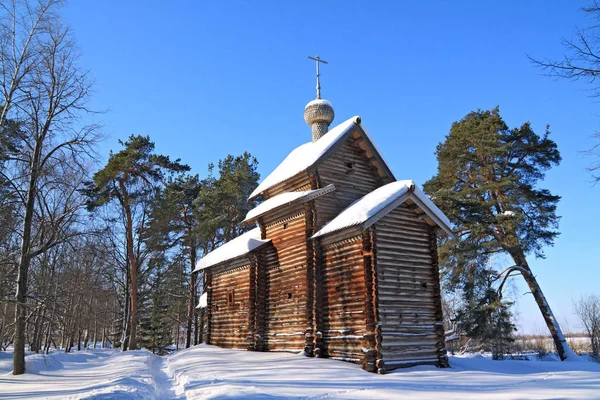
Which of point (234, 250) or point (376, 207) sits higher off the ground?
point (376, 207)

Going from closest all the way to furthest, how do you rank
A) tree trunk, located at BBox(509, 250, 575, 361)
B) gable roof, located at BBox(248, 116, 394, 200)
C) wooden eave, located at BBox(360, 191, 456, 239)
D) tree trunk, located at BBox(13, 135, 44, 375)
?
tree trunk, located at BBox(13, 135, 44, 375) < wooden eave, located at BBox(360, 191, 456, 239) < gable roof, located at BBox(248, 116, 394, 200) < tree trunk, located at BBox(509, 250, 575, 361)

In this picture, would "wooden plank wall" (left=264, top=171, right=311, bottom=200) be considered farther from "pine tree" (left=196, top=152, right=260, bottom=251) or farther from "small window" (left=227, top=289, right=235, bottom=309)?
"pine tree" (left=196, top=152, right=260, bottom=251)

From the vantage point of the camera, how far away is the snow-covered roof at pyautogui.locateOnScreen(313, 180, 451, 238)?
46.9ft

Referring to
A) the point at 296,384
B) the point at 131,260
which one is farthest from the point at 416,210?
the point at 131,260

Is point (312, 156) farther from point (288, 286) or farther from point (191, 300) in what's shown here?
point (191, 300)

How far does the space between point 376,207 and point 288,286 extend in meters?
5.81

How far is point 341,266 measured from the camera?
610 inches

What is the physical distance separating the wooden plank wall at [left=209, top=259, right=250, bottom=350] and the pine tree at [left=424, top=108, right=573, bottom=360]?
12.8 metres

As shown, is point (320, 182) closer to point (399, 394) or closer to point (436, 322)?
point (436, 322)

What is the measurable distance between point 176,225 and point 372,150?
2136 cm

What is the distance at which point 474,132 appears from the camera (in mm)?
25984

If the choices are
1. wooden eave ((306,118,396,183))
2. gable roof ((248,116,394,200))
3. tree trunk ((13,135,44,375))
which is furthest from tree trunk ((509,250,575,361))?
tree trunk ((13,135,44,375))

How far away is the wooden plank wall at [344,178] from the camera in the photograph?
17.6 m

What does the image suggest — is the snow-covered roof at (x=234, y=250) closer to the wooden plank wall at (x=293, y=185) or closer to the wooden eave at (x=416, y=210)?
the wooden plank wall at (x=293, y=185)
